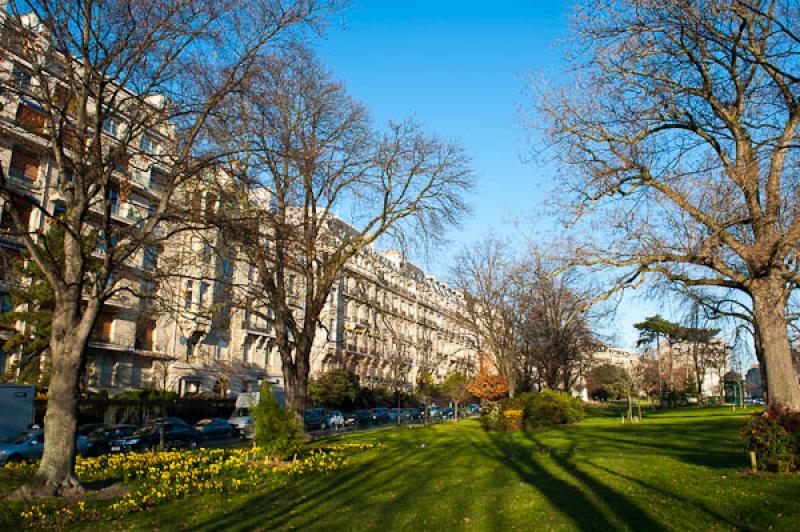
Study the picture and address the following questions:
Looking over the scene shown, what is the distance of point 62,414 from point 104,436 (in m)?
14.8

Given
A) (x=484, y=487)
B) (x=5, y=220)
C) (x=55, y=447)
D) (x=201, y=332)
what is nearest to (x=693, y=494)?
(x=484, y=487)

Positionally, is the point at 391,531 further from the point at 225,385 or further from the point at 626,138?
the point at 225,385

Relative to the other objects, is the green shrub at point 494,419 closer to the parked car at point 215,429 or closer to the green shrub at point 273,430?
the parked car at point 215,429

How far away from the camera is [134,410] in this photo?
118ft

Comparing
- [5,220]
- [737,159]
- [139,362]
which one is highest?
[5,220]

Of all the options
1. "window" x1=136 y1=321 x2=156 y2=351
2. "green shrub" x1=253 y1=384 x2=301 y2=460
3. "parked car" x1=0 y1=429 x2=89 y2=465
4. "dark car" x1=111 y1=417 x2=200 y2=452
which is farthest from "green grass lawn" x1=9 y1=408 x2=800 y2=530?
"window" x1=136 y1=321 x2=156 y2=351

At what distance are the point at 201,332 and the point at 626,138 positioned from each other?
41183mm

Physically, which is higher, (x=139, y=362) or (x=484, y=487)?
(x=139, y=362)

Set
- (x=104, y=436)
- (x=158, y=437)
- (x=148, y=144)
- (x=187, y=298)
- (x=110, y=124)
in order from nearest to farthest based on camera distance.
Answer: (x=187, y=298), (x=110, y=124), (x=104, y=436), (x=158, y=437), (x=148, y=144)

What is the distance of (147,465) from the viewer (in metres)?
16.4

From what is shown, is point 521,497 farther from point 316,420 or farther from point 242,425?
point 316,420

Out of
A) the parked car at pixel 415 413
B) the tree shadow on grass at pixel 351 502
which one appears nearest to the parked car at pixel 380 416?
the parked car at pixel 415 413

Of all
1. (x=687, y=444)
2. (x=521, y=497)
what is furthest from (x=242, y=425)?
(x=521, y=497)

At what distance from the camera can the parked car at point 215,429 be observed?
34.1 metres
